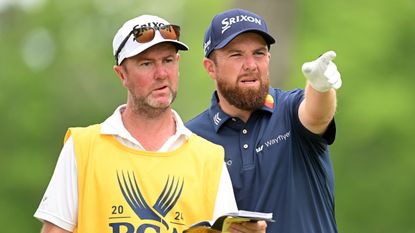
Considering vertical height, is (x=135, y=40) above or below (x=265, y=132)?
above

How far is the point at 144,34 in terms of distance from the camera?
768 centimetres

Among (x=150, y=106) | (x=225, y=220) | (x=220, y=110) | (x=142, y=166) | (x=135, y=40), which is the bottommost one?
(x=225, y=220)

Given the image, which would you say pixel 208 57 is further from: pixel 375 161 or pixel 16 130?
pixel 16 130

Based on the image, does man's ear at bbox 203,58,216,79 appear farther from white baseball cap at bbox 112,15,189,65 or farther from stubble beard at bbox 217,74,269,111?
white baseball cap at bbox 112,15,189,65

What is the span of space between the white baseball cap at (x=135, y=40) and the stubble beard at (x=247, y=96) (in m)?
0.69

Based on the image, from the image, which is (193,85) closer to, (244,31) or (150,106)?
(244,31)

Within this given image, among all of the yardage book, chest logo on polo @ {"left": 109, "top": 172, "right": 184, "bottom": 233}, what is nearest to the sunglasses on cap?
chest logo on polo @ {"left": 109, "top": 172, "right": 184, "bottom": 233}

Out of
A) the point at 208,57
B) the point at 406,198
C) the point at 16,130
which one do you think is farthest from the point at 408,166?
the point at 208,57

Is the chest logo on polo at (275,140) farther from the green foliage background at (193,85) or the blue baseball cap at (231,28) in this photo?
the green foliage background at (193,85)

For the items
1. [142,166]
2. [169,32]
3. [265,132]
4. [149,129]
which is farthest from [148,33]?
[265,132]

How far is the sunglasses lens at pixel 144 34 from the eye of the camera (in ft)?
25.2

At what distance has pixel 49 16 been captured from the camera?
29.5 meters

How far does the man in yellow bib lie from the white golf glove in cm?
71

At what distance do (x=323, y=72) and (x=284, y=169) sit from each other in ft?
3.04
